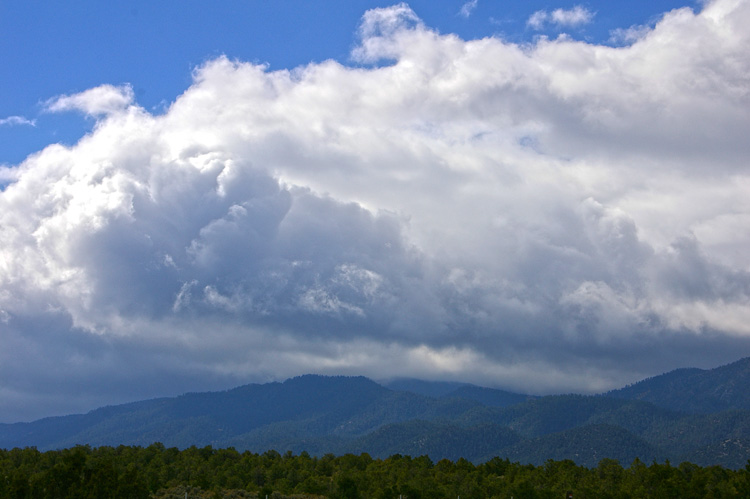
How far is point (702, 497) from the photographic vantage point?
121 metres

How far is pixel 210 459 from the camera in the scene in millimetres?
168000

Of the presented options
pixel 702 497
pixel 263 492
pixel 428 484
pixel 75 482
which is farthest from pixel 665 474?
pixel 75 482

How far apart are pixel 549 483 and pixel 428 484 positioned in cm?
2728

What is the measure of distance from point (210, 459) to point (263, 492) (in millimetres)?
58394

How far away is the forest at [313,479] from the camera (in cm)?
8162

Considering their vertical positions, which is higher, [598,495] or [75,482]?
[75,482]

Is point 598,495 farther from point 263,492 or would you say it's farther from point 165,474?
point 165,474

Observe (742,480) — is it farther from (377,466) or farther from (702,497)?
(377,466)

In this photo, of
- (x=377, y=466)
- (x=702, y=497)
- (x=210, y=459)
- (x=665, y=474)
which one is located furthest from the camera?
(x=377, y=466)

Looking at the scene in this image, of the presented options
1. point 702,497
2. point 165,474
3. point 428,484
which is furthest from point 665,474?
point 165,474

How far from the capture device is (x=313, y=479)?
141 metres

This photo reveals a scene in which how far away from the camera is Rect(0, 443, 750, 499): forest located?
81625 millimetres

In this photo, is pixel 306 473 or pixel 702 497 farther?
pixel 306 473

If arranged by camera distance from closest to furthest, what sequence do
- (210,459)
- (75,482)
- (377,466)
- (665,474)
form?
(75,482) → (665,474) → (210,459) → (377,466)
